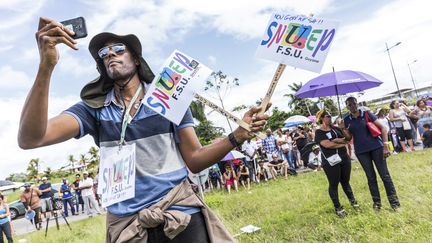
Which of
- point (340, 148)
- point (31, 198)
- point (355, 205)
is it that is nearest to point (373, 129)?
point (340, 148)

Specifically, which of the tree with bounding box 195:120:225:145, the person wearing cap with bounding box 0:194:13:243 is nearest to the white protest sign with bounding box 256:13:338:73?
the person wearing cap with bounding box 0:194:13:243

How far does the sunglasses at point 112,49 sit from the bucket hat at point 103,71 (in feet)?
0.13

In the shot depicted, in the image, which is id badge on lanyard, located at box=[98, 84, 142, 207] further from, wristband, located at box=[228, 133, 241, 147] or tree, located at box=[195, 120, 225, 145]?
tree, located at box=[195, 120, 225, 145]

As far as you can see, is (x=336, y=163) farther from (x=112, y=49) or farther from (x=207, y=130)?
(x=207, y=130)

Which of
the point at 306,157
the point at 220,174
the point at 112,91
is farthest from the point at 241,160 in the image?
the point at 112,91

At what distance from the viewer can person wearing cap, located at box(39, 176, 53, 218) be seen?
1262 centimetres

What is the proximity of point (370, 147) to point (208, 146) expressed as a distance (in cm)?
402

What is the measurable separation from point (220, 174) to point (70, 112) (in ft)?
39.0

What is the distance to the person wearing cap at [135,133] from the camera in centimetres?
167

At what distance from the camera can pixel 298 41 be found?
6.91ft

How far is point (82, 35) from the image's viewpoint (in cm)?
159

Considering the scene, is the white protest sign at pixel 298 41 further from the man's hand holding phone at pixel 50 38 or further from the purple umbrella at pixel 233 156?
the purple umbrella at pixel 233 156

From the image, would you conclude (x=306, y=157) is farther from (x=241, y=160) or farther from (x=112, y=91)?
(x=112, y=91)

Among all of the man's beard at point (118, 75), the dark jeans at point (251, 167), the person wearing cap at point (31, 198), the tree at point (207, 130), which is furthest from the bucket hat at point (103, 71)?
the tree at point (207, 130)
